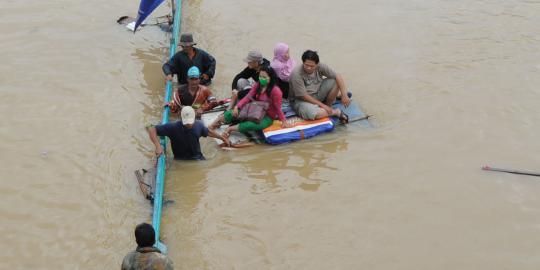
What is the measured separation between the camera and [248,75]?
792cm

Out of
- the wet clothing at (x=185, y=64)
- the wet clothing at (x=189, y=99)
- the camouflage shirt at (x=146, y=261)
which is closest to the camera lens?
the camouflage shirt at (x=146, y=261)

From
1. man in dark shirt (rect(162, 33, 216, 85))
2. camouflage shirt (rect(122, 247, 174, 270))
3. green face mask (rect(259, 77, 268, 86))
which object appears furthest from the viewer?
man in dark shirt (rect(162, 33, 216, 85))

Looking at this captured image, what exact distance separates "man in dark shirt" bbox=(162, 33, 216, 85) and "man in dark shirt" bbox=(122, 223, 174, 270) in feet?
14.0

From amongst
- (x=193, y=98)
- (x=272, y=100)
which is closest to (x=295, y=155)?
(x=272, y=100)

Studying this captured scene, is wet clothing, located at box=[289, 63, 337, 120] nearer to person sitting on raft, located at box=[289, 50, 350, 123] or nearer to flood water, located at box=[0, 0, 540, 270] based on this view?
person sitting on raft, located at box=[289, 50, 350, 123]

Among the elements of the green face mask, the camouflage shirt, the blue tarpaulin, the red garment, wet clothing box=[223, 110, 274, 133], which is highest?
the blue tarpaulin

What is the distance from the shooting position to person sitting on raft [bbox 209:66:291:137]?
7.19 meters

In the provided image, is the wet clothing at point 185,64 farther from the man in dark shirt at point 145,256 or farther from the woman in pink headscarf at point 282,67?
the man in dark shirt at point 145,256

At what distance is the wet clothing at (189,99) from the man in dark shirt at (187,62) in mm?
401

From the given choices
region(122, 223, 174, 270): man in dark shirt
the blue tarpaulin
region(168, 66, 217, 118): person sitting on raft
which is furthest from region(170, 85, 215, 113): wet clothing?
region(122, 223, 174, 270): man in dark shirt

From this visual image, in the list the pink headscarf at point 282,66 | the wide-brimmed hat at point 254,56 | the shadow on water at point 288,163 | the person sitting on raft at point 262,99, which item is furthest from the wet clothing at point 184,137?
the pink headscarf at point 282,66

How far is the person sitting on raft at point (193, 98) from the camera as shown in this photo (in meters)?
7.83

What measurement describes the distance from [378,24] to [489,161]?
4710 millimetres

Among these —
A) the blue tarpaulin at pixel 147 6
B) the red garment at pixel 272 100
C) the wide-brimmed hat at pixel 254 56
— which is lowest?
the red garment at pixel 272 100
